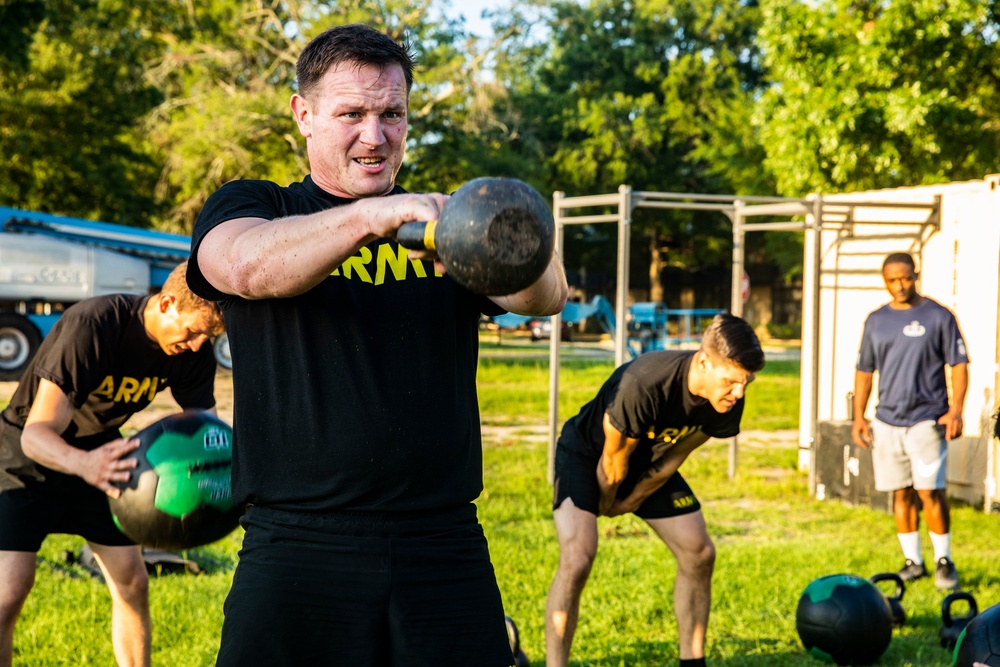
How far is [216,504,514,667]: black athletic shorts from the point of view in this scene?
2301mm

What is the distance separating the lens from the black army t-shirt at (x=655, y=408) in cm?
489

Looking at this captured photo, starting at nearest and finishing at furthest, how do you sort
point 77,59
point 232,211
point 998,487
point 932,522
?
point 232,211, point 932,522, point 998,487, point 77,59

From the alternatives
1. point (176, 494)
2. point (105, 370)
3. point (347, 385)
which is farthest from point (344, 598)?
point (105, 370)

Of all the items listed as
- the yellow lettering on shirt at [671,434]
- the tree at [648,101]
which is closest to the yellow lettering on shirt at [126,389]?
the yellow lettering on shirt at [671,434]

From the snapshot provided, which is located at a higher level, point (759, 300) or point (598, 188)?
point (598, 188)

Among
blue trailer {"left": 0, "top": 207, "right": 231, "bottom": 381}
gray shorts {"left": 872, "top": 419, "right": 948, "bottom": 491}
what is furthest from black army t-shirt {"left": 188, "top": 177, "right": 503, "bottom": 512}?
blue trailer {"left": 0, "top": 207, "right": 231, "bottom": 381}

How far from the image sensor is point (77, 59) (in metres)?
25.3

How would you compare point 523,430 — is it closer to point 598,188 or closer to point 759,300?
point 598,188

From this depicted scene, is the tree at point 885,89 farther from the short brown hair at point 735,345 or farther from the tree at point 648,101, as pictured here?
the tree at point 648,101

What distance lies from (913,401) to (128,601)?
18.1 ft

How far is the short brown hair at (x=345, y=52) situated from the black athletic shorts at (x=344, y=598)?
950 mm

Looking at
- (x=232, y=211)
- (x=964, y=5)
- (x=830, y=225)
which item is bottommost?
(x=232, y=211)

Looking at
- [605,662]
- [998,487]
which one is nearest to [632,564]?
[605,662]

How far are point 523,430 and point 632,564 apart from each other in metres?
6.91
